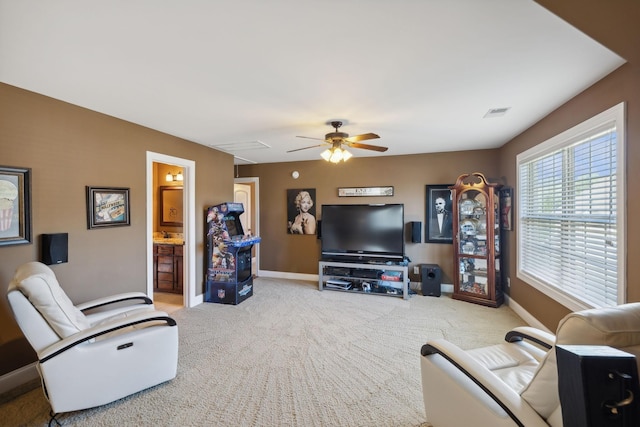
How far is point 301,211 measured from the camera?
5.60m

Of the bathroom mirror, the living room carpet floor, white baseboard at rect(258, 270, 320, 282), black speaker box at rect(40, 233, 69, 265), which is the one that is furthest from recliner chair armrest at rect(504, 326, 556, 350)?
the bathroom mirror

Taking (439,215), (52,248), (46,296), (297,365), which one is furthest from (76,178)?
(439,215)

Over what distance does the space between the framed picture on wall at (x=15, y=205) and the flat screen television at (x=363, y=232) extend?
3.76 metres

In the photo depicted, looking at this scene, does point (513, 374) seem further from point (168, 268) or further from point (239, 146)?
point (168, 268)

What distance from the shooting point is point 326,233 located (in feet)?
16.7

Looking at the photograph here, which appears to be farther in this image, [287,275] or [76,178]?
[287,275]

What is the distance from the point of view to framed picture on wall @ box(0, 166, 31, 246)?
7.13 feet

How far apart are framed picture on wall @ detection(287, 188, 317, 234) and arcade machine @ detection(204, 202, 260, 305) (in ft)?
4.93

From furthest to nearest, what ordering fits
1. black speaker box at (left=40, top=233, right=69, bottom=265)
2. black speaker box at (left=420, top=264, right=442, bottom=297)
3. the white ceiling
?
black speaker box at (left=420, top=264, right=442, bottom=297) → black speaker box at (left=40, top=233, right=69, bottom=265) → the white ceiling

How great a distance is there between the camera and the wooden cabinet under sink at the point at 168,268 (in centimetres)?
454

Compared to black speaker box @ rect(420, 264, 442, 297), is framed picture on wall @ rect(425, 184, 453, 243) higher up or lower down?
higher up

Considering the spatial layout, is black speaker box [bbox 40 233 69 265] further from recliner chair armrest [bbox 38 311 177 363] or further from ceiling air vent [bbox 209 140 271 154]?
ceiling air vent [bbox 209 140 271 154]

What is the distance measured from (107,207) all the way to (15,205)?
0.74 metres

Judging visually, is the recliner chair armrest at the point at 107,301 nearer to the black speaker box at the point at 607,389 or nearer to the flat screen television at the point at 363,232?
the flat screen television at the point at 363,232
